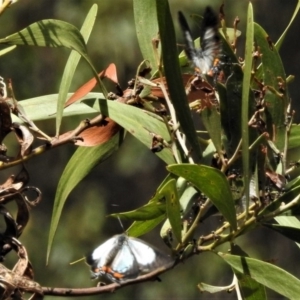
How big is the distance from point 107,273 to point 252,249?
3.35 metres

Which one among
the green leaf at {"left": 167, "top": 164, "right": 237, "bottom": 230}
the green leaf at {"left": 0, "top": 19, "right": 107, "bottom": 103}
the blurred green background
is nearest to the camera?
the green leaf at {"left": 167, "top": 164, "right": 237, "bottom": 230}

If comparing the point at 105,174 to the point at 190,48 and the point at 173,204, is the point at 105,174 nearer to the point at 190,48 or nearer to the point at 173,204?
the point at 190,48

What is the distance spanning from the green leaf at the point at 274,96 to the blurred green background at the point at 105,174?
2782 mm

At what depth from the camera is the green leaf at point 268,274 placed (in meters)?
0.82

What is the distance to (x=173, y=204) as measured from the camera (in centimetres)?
77

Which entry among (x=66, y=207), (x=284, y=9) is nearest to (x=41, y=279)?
(x=66, y=207)

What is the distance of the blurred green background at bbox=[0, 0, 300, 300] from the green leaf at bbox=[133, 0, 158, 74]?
2675mm

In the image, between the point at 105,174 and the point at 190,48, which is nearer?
the point at 190,48

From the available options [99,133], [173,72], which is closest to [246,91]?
[173,72]

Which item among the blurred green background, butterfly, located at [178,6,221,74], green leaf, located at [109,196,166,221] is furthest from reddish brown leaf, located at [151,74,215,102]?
the blurred green background

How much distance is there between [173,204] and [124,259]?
0.28ft

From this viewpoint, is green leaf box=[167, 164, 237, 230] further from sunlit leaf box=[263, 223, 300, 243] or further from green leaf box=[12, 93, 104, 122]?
green leaf box=[12, 93, 104, 122]

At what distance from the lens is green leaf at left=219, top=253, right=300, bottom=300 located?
2.68 feet

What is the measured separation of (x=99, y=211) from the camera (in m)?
4.10
